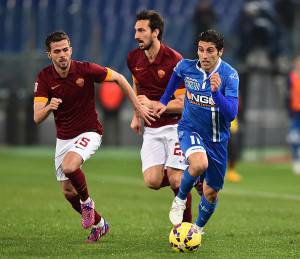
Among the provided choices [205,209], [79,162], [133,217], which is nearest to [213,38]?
[205,209]

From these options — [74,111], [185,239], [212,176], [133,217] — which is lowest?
[133,217]

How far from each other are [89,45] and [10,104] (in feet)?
8.99

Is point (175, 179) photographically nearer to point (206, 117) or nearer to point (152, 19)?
point (206, 117)

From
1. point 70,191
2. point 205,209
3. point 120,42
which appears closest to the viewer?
point 205,209

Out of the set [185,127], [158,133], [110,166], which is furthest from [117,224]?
[110,166]

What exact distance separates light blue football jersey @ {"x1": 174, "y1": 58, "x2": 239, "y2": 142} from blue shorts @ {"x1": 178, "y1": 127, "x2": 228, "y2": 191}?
0.20 ft

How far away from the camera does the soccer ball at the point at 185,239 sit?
9680 millimetres

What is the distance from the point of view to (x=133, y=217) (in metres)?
13.3

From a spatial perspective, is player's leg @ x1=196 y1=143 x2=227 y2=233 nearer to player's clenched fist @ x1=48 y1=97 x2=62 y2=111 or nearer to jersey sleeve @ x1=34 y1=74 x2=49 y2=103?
player's clenched fist @ x1=48 y1=97 x2=62 y2=111

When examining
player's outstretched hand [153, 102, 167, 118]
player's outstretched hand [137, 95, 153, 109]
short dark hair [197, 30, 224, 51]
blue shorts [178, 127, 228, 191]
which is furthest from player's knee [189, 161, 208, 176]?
player's outstretched hand [137, 95, 153, 109]

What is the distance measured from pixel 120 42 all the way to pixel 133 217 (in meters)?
14.8

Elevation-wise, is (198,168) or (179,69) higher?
(179,69)

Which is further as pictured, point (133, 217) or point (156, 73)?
point (133, 217)

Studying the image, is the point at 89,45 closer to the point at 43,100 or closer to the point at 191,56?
the point at 191,56
